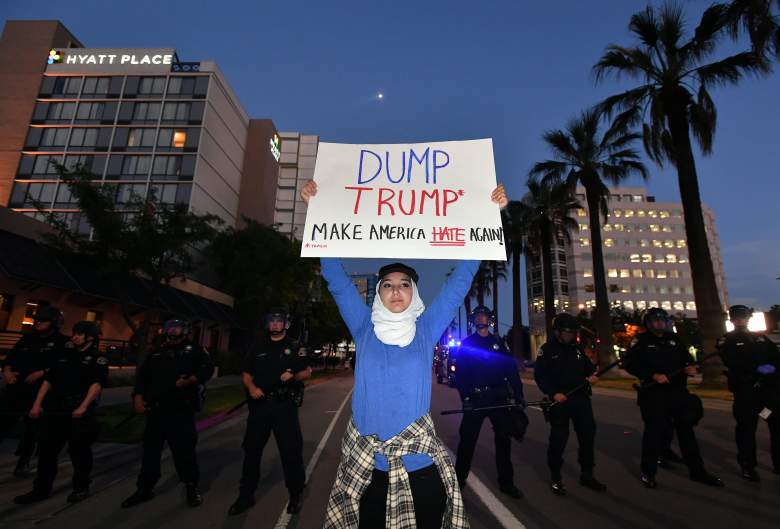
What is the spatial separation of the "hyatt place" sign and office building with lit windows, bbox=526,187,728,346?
7562 centimetres

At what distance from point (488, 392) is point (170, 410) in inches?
148

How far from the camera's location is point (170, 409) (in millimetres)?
4809

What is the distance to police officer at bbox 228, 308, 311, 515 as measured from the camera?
447 centimetres

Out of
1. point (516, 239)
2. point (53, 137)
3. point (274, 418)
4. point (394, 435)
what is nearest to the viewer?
point (394, 435)

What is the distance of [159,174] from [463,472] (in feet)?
149

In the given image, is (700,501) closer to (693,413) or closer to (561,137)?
(693,413)

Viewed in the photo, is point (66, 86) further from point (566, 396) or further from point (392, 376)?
point (392, 376)

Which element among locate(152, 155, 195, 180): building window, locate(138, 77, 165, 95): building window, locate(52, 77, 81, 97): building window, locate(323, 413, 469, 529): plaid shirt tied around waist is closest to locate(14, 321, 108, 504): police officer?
locate(323, 413, 469, 529): plaid shirt tied around waist

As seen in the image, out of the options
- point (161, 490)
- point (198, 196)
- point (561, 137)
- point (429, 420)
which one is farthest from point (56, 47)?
point (429, 420)

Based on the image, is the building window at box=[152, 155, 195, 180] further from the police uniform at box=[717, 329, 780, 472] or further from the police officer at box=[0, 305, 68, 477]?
the police uniform at box=[717, 329, 780, 472]

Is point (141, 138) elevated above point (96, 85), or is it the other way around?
point (96, 85)

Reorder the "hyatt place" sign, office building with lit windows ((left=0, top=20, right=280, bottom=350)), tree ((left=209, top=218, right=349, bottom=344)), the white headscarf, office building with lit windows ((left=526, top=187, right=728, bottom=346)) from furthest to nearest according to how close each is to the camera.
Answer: office building with lit windows ((left=526, top=187, right=728, bottom=346))
the "hyatt place" sign
office building with lit windows ((left=0, top=20, right=280, bottom=350))
tree ((left=209, top=218, right=349, bottom=344))
the white headscarf

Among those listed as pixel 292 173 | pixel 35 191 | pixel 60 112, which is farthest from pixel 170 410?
pixel 292 173

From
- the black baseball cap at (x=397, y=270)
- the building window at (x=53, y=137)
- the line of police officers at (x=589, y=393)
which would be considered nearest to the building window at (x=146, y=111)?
the building window at (x=53, y=137)
